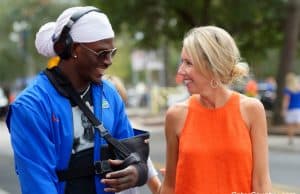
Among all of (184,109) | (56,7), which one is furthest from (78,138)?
(56,7)

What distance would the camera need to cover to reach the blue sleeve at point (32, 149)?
271cm

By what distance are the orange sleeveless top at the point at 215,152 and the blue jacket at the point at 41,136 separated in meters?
0.41

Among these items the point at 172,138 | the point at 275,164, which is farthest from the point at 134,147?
the point at 275,164

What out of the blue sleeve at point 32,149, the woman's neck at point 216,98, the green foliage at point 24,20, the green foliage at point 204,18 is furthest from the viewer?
the green foliage at point 24,20

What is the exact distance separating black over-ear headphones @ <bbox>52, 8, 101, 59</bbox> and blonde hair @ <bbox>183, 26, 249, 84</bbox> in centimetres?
47

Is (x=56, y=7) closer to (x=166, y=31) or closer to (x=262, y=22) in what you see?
(x=166, y=31)

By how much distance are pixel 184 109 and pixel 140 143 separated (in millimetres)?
286

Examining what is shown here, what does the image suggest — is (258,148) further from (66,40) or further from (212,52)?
(66,40)

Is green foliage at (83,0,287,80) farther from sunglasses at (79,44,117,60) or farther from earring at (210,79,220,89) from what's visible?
sunglasses at (79,44,117,60)

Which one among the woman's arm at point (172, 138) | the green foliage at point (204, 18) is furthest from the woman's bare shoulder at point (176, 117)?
the green foliage at point (204, 18)

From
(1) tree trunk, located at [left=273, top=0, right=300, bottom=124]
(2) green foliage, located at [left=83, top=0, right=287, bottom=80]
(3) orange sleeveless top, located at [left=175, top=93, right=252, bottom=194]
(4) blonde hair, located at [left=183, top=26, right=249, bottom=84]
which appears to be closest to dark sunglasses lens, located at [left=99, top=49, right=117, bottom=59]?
(4) blonde hair, located at [left=183, top=26, right=249, bottom=84]

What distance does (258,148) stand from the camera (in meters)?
3.00

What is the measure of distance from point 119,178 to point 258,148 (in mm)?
625

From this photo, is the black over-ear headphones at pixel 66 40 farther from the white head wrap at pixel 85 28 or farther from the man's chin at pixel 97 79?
the man's chin at pixel 97 79
